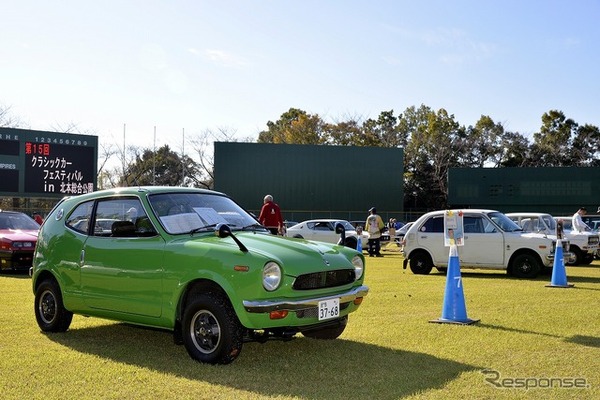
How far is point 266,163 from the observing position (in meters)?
50.6

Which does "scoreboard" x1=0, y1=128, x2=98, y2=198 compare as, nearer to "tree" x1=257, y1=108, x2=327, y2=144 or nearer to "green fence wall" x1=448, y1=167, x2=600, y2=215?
"green fence wall" x1=448, y1=167, x2=600, y2=215

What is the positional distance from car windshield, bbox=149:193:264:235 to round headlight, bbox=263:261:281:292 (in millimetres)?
1136

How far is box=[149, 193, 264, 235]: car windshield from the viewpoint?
22.7ft

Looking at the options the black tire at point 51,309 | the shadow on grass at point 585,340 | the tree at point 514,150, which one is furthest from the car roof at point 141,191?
the tree at point 514,150

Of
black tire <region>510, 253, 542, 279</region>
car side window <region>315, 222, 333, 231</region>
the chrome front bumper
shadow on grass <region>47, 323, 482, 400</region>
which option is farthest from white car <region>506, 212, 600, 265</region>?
the chrome front bumper

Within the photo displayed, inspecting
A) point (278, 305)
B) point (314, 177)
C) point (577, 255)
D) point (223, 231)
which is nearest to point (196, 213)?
point (223, 231)

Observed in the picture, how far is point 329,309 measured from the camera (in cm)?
638

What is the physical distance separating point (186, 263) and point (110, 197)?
1.75 metres

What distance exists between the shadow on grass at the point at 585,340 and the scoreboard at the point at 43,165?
83.8 feet

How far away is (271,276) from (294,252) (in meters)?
0.44

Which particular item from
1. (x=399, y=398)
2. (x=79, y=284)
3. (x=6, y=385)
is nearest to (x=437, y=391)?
(x=399, y=398)

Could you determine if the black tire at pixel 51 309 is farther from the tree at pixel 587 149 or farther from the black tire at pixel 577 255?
the tree at pixel 587 149

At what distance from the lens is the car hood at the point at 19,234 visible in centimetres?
1561

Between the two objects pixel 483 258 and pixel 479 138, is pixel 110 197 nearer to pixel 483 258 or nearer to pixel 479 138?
pixel 483 258
